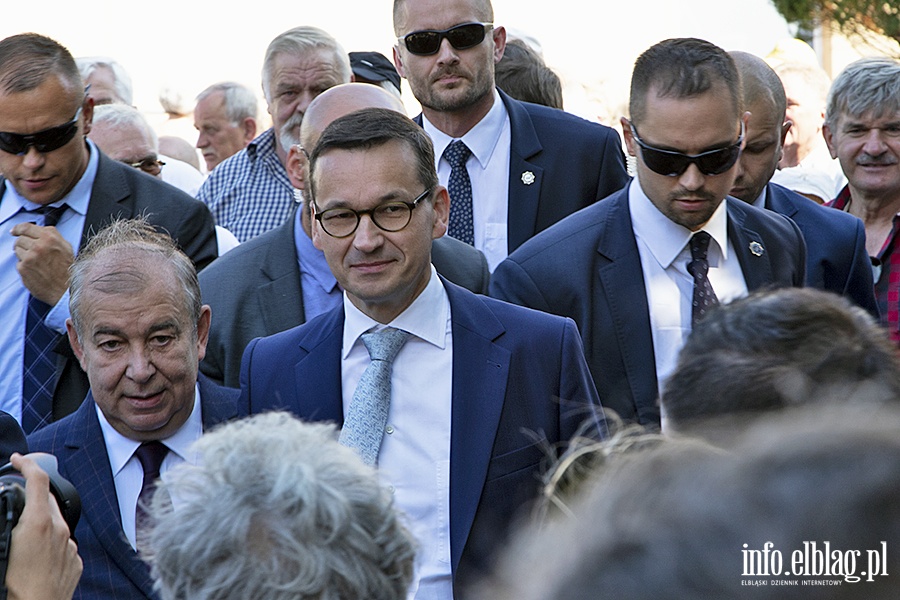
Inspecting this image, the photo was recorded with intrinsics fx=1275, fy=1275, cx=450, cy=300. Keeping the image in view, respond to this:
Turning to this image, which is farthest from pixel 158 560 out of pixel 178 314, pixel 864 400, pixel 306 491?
pixel 178 314

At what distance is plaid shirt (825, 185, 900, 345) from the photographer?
Result: 4.61 m

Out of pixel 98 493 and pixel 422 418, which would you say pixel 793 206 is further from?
pixel 98 493

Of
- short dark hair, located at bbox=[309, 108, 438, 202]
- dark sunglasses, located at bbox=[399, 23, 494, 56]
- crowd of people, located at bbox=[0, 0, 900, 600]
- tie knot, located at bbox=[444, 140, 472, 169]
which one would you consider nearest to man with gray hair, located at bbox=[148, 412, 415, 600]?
crowd of people, located at bbox=[0, 0, 900, 600]

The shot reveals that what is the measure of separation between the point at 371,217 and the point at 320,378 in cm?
A: 45

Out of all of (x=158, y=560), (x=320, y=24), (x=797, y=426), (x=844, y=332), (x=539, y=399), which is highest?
(x=797, y=426)

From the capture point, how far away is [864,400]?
1.49m

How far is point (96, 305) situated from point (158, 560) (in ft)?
6.23

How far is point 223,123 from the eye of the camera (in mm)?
8727

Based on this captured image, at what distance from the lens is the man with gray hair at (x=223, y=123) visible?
8.65m

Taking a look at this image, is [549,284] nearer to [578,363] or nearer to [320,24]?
[578,363]

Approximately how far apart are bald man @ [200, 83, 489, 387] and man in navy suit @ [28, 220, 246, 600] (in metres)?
0.39

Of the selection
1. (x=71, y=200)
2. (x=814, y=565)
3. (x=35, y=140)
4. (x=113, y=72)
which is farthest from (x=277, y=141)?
(x=814, y=565)

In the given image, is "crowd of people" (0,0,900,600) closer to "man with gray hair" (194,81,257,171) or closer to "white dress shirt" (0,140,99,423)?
"white dress shirt" (0,140,99,423)

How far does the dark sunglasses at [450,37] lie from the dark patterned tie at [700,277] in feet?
4.79
